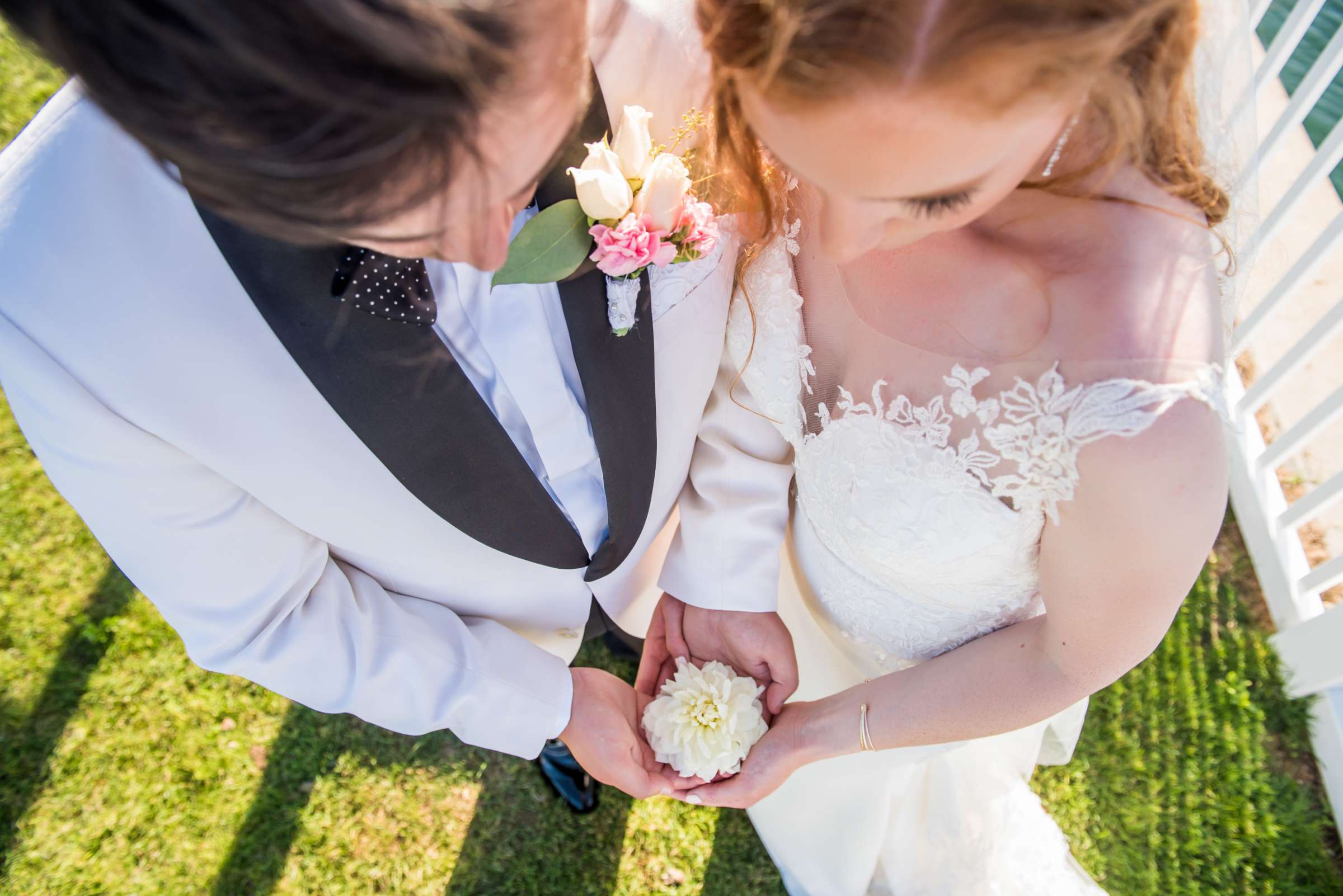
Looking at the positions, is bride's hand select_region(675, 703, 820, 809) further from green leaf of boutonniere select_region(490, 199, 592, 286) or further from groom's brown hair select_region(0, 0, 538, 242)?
groom's brown hair select_region(0, 0, 538, 242)

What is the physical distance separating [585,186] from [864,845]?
2.12 metres

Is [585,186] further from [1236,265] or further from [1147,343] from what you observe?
[1236,265]

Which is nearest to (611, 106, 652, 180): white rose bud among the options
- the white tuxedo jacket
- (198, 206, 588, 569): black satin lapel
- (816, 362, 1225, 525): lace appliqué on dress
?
the white tuxedo jacket

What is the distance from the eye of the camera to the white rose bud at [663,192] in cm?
135

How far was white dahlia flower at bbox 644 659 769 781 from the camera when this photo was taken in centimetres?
190

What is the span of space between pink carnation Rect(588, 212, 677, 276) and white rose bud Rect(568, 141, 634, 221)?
2cm

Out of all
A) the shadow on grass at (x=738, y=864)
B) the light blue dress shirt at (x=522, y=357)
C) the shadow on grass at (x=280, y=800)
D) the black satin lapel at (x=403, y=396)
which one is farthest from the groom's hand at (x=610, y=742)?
the shadow on grass at (x=280, y=800)

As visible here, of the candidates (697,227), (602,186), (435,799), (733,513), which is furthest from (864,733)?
(435,799)

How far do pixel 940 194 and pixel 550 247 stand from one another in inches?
23.8

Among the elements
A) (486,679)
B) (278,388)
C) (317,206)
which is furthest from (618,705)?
(317,206)

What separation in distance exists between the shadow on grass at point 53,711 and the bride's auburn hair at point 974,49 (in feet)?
10.6

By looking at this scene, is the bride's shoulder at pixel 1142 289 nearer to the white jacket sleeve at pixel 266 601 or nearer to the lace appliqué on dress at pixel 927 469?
the lace appliqué on dress at pixel 927 469

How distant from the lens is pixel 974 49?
95 cm

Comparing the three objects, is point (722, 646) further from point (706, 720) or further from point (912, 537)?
point (912, 537)
